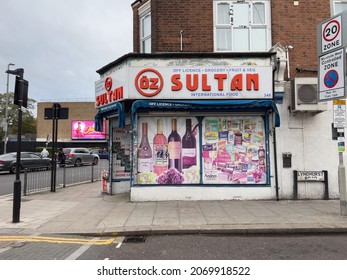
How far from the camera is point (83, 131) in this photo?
169ft

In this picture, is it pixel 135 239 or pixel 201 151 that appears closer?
pixel 135 239

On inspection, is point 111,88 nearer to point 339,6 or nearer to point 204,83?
point 204,83

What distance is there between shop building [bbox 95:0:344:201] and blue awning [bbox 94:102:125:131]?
1.4 inches

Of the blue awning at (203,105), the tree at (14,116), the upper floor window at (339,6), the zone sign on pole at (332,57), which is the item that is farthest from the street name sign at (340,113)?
the tree at (14,116)

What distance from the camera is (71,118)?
54.7 metres

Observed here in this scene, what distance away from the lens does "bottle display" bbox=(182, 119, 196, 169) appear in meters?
9.26

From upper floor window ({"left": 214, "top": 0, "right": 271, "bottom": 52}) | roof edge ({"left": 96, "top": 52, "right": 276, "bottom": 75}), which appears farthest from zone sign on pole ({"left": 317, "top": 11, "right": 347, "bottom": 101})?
upper floor window ({"left": 214, "top": 0, "right": 271, "bottom": 52})

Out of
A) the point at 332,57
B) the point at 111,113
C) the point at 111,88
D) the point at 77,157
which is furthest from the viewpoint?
the point at 77,157

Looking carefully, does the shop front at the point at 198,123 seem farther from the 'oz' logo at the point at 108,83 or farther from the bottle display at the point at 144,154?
the 'oz' logo at the point at 108,83

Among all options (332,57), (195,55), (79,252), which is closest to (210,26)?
(195,55)

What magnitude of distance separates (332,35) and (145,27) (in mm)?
6527

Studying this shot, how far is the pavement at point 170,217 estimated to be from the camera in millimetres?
6098

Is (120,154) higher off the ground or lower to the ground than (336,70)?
lower

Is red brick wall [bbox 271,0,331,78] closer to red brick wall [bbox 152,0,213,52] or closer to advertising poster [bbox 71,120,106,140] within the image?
red brick wall [bbox 152,0,213,52]
